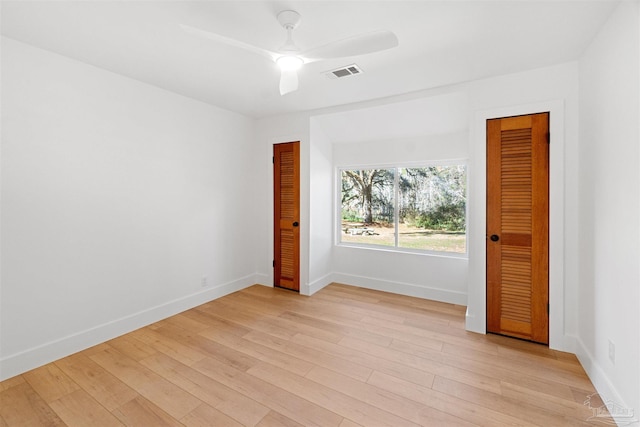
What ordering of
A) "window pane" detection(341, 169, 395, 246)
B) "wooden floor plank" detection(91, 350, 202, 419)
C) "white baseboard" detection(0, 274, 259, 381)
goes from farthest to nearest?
"window pane" detection(341, 169, 395, 246) < "white baseboard" detection(0, 274, 259, 381) < "wooden floor plank" detection(91, 350, 202, 419)

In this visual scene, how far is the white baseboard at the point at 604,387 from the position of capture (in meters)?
1.53

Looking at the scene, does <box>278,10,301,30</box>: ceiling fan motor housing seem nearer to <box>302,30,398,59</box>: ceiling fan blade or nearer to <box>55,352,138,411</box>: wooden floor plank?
<box>302,30,398,59</box>: ceiling fan blade

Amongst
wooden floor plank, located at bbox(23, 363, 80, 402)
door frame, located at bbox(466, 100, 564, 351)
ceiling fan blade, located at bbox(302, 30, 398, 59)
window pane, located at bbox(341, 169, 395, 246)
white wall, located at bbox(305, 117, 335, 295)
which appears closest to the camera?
ceiling fan blade, located at bbox(302, 30, 398, 59)

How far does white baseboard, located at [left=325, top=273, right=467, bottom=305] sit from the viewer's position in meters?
3.46

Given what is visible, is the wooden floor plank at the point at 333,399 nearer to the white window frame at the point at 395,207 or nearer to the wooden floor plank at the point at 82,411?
the wooden floor plank at the point at 82,411

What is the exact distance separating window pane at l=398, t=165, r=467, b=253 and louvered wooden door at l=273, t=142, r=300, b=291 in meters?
1.49

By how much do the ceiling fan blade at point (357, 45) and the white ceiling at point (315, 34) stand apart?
0.26 m

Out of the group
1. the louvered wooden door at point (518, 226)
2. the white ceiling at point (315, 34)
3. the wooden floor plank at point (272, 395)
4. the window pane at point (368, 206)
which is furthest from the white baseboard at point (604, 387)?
the white ceiling at point (315, 34)

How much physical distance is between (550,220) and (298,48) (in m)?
2.53

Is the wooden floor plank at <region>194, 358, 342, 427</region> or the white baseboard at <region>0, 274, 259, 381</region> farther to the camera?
the white baseboard at <region>0, 274, 259, 381</region>

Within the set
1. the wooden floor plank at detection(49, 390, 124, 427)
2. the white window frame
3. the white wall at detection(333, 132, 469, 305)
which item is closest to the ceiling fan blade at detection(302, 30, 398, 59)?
the white wall at detection(333, 132, 469, 305)

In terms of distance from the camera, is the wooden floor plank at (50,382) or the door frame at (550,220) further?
the door frame at (550,220)

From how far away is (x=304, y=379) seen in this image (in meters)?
2.04

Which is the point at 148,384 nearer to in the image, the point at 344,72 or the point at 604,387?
the point at 344,72
